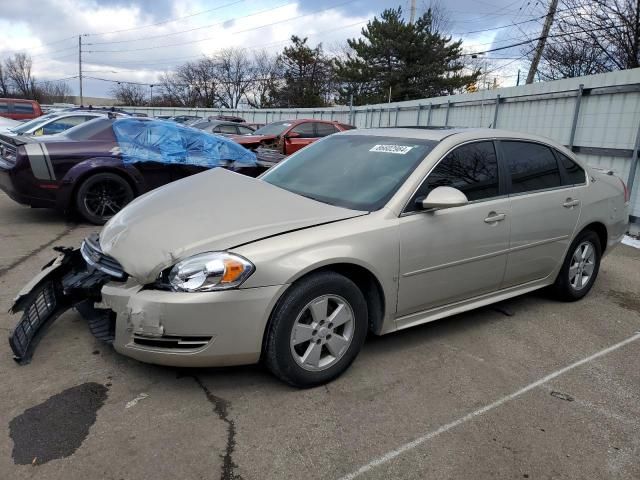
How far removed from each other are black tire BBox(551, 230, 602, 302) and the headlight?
3153 mm

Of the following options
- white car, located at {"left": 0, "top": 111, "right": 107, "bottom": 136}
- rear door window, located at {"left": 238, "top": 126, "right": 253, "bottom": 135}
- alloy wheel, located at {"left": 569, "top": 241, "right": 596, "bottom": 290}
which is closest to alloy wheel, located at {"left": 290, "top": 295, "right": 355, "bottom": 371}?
alloy wheel, located at {"left": 569, "top": 241, "right": 596, "bottom": 290}

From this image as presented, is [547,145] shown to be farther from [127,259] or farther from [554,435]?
[127,259]

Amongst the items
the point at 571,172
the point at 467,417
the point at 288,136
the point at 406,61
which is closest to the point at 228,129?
the point at 288,136

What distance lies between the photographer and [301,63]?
172 ft

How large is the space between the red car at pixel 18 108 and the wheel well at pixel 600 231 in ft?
81.7

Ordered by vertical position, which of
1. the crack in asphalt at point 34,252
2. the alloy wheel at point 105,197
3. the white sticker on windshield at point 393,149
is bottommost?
the crack in asphalt at point 34,252

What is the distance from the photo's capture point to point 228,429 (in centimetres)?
257

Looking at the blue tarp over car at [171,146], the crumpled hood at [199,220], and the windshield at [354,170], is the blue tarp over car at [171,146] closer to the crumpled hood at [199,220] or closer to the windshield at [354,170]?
the windshield at [354,170]

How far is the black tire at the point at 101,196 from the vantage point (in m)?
6.83

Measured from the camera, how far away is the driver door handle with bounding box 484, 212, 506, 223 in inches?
145

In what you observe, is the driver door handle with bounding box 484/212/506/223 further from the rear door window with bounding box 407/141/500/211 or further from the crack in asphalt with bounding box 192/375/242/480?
the crack in asphalt with bounding box 192/375/242/480

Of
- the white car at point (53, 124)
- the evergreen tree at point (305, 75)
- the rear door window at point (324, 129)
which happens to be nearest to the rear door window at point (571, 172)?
the rear door window at point (324, 129)

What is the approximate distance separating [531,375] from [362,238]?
57.9 inches

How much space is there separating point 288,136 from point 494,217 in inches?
397
